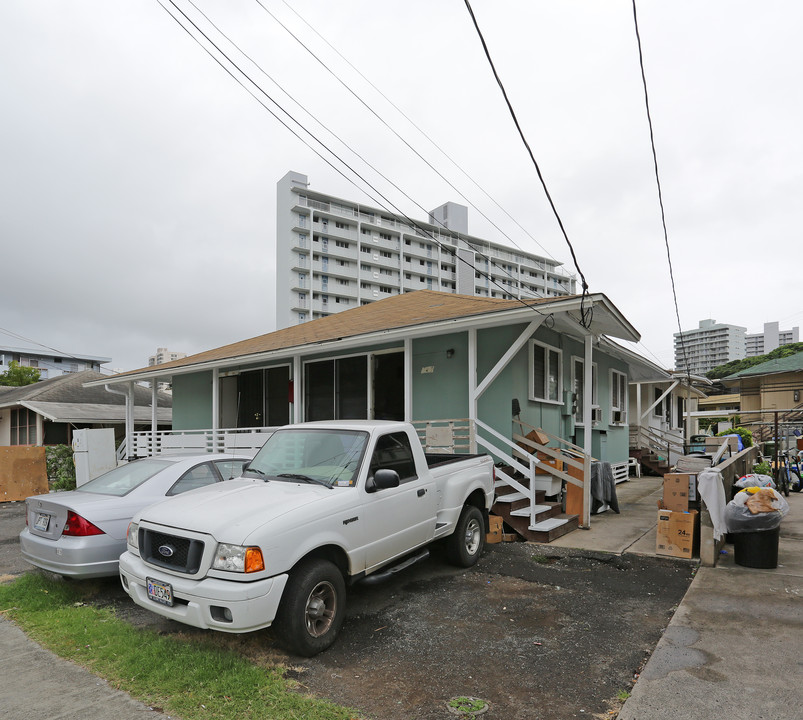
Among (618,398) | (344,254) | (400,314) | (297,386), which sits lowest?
(618,398)

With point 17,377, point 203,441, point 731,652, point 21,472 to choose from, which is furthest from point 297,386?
point 17,377

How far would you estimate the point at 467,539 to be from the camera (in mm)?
6391

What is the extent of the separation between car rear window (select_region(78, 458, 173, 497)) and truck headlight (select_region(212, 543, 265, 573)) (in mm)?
2830

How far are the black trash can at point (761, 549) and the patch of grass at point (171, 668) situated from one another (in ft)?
17.1

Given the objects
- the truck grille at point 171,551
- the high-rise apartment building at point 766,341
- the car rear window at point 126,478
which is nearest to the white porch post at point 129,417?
the car rear window at point 126,478

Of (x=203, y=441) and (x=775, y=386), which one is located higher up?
(x=775, y=386)

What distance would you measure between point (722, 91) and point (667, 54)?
144 centimetres

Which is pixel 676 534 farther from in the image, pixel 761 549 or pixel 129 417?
pixel 129 417

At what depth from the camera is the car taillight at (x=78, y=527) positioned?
529 centimetres

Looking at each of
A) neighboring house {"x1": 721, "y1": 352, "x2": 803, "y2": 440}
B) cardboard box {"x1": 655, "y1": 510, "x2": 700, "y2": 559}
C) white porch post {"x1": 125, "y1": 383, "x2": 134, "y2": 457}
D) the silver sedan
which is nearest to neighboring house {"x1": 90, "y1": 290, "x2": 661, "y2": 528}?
white porch post {"x1": 125, "y1": 383, "x2": 134, "y2": 457}

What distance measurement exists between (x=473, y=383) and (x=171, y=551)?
567cm

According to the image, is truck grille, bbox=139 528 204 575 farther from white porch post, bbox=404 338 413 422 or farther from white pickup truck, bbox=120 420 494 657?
white porch post, bbox=404 338 413 422

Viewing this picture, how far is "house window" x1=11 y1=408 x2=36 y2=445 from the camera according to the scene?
74.1 ft

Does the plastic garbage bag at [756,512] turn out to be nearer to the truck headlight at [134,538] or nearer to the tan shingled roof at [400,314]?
the tan shingled roof at [400,314]
